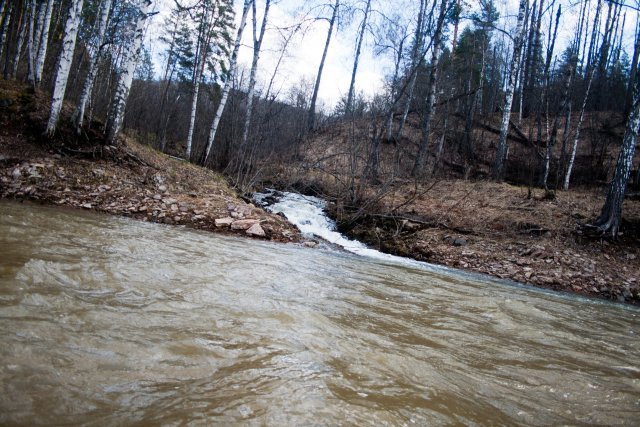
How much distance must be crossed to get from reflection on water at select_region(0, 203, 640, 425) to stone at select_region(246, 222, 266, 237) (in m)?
3.07

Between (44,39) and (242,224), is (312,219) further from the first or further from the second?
(44,39)

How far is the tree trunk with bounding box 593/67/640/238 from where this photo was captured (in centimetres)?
860

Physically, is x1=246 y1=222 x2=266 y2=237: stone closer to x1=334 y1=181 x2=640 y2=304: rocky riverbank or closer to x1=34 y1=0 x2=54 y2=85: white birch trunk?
x1=334 y1=181 x2=640 y2=304: rocky riverbank

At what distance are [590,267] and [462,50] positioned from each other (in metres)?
24.3

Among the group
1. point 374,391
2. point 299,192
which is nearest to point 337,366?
point 374,391

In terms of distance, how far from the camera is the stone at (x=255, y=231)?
23.0ft

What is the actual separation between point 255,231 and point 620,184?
8.87 m

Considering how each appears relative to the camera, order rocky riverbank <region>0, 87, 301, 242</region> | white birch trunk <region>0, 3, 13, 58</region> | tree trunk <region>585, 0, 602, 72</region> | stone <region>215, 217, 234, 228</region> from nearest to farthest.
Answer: rocky riverbank <region>0, 87, 301, 242</region>, stone <region>215, 217, 234, 228</region>, white birch trunk <region>0, 3, 13, 58</region>, tree trunk <region>585, 0, 602, 72</region>

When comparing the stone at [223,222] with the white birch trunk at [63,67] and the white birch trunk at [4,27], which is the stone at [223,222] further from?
the white birch trunk at [4,27]

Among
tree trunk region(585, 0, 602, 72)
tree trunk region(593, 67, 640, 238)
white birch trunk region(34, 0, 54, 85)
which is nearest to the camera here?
tree trunk region(593, 67, 640, 238)

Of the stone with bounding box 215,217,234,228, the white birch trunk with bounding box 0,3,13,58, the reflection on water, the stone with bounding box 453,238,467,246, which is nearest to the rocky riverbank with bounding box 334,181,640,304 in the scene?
the stone with bounding box 453,238,467,246

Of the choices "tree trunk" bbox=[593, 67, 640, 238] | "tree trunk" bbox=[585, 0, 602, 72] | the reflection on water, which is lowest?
the reflection on water

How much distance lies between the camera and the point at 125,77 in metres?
8.24

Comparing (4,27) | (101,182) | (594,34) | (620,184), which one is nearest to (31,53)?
(4,27)
